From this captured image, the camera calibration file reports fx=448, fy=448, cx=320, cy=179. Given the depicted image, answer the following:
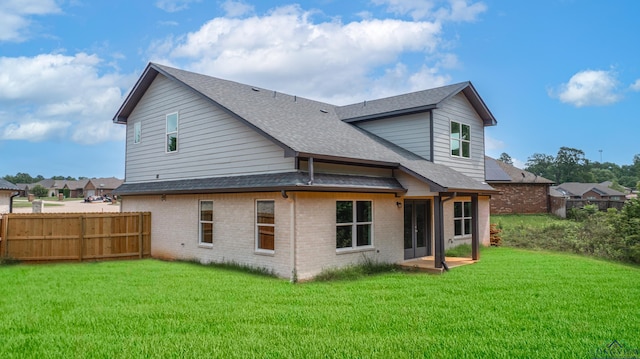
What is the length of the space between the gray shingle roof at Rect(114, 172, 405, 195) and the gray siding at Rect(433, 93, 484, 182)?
361 centimetres

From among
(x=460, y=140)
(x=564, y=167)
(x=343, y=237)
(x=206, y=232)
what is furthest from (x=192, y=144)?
(x=564, y=167)

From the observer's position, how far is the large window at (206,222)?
46.8ft

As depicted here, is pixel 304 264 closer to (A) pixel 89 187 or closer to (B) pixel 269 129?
(B) pixel 269 129

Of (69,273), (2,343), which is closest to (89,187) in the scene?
(69,273)

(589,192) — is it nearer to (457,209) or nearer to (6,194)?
(457,209)

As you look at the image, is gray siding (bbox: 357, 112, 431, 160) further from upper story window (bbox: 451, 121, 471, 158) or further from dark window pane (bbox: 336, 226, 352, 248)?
dark window pane (bbox: 336, 226, 352, 248)

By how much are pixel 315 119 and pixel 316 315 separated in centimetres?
1018

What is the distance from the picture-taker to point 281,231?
11.7 metres

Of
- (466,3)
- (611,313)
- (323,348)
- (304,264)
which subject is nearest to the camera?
(323,348)

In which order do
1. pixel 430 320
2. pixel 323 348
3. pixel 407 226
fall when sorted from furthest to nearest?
1. pixel 407 226
2. pixel 430 320
3. pixel 323 348

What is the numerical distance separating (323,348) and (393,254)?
324 inches

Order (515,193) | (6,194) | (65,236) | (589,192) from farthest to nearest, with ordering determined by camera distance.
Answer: (589,192) < (515,193) < (6,194) < (65,236)

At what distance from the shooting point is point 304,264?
450 inches

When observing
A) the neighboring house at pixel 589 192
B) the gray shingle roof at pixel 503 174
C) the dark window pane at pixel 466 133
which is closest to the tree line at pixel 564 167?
the neighboring house at pixel 589 192
